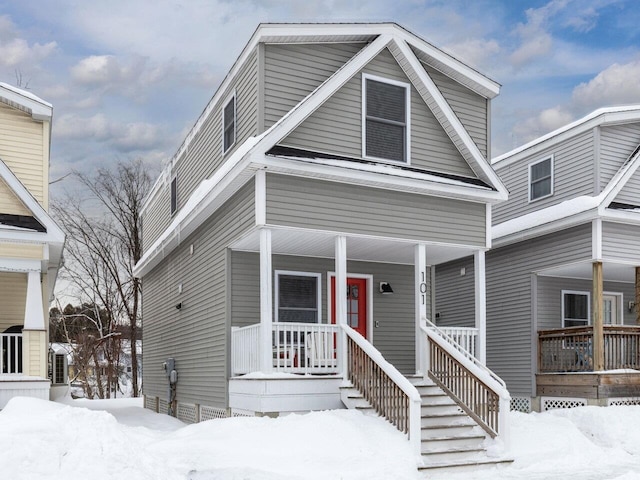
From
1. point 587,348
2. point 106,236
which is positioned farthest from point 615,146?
point 106,236

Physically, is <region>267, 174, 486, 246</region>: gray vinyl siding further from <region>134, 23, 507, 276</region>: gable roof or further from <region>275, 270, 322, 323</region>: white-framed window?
<region>275, 270, 322, 323</region>: white-framed window

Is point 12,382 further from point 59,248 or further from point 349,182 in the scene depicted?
point 349,182

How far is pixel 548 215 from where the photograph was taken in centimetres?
1691

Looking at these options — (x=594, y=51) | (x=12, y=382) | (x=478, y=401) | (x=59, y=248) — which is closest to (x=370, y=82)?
(x=478, y=401)

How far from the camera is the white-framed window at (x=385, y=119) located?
13.1 metres

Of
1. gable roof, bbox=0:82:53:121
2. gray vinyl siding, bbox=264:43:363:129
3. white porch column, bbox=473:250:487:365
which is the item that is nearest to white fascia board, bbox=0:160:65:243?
gable roof, bbox=0:82:53:121

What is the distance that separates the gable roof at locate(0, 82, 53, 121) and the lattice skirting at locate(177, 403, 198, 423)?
7.21m

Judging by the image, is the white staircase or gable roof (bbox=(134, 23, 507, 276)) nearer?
the white staircase

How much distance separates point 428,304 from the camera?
15.3 meters

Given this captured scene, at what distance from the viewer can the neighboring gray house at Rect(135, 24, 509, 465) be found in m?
11.2

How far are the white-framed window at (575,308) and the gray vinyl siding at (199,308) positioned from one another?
375 inches

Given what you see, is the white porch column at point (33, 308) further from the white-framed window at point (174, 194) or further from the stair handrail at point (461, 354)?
the stair handrail at point (461, 354)

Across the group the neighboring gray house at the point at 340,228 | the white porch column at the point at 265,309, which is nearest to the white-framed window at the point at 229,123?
the neighboring gray house at the point at 340,228

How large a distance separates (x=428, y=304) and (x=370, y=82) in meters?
5.17
